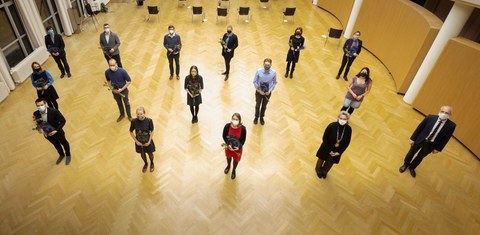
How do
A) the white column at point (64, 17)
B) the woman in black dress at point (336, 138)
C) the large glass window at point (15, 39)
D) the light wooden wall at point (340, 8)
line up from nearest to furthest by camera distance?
the woman in black dress at point (336, 138) < the large glass window at point (15, 39) < the white column at point (64, 17) < the light wooden wall at point (340, 8)

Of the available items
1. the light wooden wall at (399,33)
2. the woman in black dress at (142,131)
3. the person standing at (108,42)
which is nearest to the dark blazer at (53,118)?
the woman in black dress at (142,131)

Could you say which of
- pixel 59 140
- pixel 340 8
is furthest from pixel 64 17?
pixel 340 8

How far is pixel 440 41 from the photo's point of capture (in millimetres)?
6820

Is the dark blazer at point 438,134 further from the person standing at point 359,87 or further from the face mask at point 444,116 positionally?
the person standing at point 359,87

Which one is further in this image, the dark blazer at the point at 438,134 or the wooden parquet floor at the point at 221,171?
the dark blazer at the point at 438,134

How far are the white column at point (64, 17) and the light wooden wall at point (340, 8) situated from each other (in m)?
11.4

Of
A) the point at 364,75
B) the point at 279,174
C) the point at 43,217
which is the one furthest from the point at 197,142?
the point at 364,75

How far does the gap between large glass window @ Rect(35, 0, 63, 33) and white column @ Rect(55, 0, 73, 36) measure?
0.20 m

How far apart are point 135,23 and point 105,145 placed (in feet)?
25.8

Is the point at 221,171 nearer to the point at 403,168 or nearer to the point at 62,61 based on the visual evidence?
the point at 403,168

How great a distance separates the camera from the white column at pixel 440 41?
20.8ft

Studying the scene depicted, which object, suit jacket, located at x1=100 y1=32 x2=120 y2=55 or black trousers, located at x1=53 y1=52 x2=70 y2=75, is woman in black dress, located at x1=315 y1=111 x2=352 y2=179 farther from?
black trousers, located at x1=53 y1=52 x2=70 y2=75

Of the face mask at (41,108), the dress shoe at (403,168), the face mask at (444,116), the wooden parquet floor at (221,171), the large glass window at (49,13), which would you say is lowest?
the wooden parquet floor at (221,171)

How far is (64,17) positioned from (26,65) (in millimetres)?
3305
